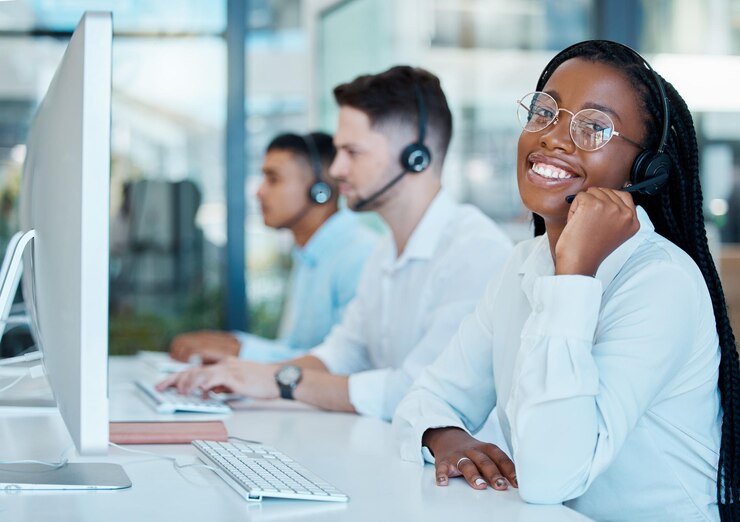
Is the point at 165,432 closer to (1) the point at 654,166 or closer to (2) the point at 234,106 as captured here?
(1) the point at 654,166

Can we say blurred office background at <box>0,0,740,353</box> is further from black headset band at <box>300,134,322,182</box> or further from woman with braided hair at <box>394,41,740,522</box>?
woman with braided hair at <box>394,41,740,522</box>

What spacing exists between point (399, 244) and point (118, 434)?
1135 mm

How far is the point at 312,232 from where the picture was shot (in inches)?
144

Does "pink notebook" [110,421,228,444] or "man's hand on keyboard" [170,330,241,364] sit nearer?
"pink notebook" [110,421,228,444]

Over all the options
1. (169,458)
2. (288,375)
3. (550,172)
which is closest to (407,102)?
(288,375)

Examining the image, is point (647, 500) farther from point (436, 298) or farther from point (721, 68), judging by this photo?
point (721, 68)

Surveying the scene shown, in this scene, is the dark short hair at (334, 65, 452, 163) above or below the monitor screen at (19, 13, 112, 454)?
above

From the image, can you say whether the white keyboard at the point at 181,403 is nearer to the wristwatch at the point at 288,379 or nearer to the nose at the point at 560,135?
the wristwatch at the point at 288,379

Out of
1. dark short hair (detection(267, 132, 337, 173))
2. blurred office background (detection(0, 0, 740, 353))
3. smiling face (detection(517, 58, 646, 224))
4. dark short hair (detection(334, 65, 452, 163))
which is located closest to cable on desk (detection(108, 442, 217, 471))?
smiling face (detection(517, 58, 646, 224))

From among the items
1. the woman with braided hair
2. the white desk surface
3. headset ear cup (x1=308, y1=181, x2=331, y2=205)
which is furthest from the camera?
headset ear cup (x1=308, y1=181, x2=331, y2=205)

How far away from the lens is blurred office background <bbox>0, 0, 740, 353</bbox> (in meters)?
4.27

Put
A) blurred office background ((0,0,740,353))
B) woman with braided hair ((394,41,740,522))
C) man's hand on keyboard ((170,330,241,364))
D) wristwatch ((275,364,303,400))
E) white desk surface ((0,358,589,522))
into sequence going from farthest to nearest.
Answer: blurred office background ((0,0,740,353)) < man's hand on keyboard ((170,330,241,364)) < wristwatch ((275,364,303,400)) < woman with braided hair ((394,41,740,522)) < white desk surface ((0,358,589,522))

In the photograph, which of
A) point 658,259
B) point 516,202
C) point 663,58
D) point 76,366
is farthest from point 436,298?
point 663,58

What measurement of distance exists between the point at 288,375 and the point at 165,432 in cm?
47
